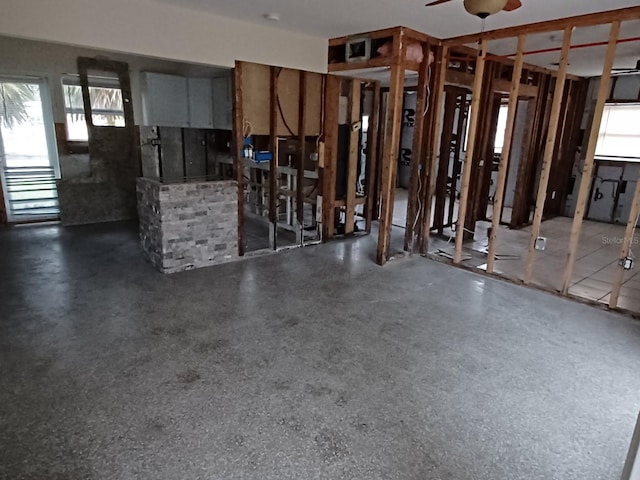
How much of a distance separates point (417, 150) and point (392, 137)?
0.58 m

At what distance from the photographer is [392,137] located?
14.4 ft

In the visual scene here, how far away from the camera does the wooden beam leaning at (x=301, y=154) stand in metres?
4.95

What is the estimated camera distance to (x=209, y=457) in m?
1.91

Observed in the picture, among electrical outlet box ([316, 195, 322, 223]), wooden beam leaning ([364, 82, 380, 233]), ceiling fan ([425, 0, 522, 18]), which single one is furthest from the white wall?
ceiling fan ([425, 0, 522, 18])

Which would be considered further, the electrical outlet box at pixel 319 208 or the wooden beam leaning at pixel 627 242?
the electrical outlet box at pixel 319 208

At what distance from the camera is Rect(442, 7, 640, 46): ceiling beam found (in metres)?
3.31

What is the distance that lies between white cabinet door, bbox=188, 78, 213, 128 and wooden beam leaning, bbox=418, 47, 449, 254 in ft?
9.45

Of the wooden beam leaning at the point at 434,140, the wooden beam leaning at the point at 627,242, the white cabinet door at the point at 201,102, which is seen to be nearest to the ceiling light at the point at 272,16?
the white cabinet door at the point at 201,102

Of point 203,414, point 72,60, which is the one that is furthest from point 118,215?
point 203,414

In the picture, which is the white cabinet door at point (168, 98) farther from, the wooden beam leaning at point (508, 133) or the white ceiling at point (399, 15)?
the wooden beam leaning at point (508, 133)

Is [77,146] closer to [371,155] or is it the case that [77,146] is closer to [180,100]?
[180,100]

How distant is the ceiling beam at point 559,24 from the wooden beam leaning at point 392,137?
30.5 inches

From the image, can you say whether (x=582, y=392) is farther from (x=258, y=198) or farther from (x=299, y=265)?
(x=258, y=198)

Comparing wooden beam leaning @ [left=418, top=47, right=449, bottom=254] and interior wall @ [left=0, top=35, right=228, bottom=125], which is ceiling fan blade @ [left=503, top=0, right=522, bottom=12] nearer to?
wooden beam leaning @ [left=418, top=47, right=449, bottom=254]
